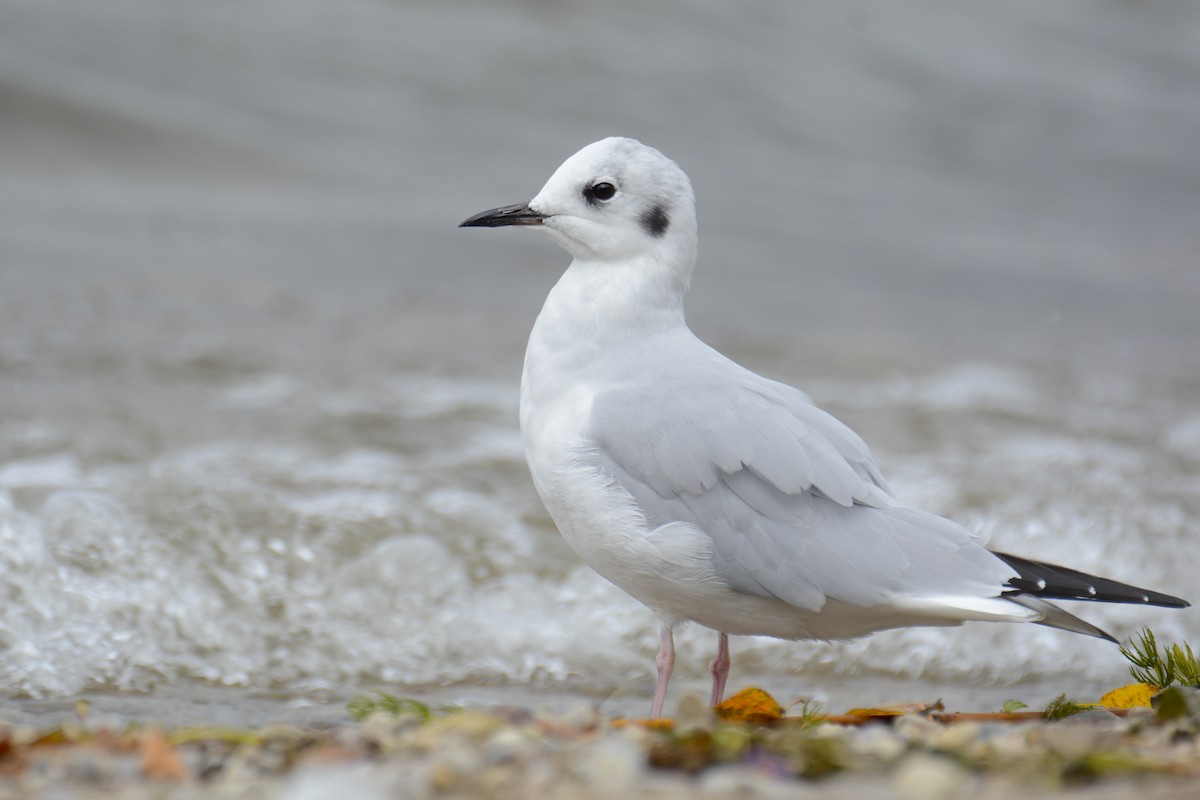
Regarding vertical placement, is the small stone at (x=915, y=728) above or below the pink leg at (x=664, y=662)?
above

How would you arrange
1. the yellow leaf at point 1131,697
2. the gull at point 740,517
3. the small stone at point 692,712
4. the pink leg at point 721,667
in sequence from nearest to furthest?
1. the small stone at point 692,712
2. the gull at point 740,517
3. the yellow leaf at point 1131,697
4. the pink leg at point 721,667

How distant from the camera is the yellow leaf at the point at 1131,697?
3.70 m

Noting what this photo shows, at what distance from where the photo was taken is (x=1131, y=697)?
3.72 metres

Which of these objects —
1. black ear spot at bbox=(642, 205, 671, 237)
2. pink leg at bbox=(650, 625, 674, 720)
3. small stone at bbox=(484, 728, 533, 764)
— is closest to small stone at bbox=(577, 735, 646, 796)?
small stone at bbox=(484, 728, 533, 764)

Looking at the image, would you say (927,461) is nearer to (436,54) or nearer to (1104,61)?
(436,54)

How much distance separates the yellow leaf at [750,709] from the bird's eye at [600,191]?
1443 mm

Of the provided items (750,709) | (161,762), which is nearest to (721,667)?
(750,709)

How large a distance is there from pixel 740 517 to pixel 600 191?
1.05 metres

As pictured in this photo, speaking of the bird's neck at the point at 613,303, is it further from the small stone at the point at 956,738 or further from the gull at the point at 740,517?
the small stone at the point at 956,738

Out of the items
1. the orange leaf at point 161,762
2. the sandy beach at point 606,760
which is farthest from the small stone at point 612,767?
the orange leaf at point 161,762

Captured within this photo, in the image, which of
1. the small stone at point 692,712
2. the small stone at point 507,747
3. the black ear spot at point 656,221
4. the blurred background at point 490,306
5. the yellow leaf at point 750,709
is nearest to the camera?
the small stone at point 507,747

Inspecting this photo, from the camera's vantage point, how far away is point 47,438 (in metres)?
6.36

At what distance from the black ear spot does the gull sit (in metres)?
0.36

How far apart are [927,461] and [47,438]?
4180 mm
